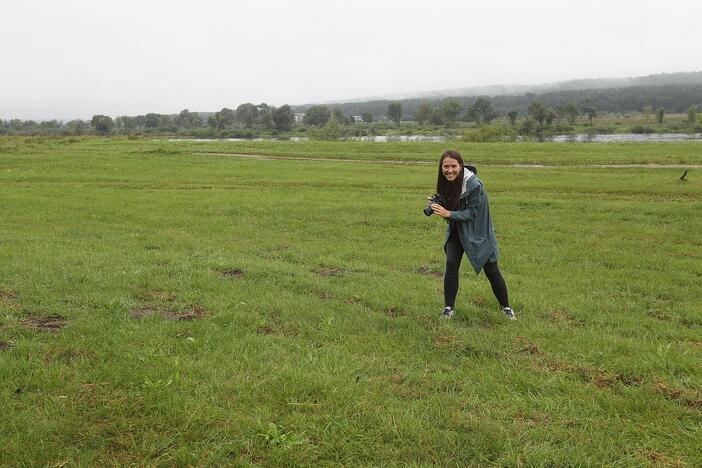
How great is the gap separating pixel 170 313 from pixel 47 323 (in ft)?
4.70

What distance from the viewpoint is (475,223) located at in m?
6.55

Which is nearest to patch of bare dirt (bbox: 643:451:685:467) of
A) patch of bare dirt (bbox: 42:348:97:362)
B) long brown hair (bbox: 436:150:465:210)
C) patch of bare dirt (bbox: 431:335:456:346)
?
patch of bare dirt (bbox: 431:335:456:346)

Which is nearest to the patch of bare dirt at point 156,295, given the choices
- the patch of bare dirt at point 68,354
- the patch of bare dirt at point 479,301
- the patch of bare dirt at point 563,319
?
the patch of bare dirt at point 68,354

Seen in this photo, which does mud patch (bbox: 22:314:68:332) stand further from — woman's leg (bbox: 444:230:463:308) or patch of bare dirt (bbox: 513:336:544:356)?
patch of bare dirt (bbox: 513:336:544:356)

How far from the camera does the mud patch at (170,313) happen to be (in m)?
6.50

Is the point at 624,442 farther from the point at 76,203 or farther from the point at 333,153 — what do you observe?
the point at 333,153

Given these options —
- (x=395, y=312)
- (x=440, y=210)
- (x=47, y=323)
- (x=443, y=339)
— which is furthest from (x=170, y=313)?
(x=440, y=210)

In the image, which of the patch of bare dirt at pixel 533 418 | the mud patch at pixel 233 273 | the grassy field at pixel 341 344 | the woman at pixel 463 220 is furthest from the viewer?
the mud patch at pixel 233 273

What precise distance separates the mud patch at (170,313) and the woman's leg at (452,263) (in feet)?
10.7

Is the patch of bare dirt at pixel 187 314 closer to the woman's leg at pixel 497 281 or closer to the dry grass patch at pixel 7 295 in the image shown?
the dry grass patch at pixel 7 295

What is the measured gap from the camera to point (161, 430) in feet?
12.6

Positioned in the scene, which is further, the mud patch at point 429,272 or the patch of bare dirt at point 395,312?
the mud patch at point 429,272

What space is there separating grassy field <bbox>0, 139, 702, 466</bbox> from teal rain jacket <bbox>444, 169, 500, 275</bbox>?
94cm

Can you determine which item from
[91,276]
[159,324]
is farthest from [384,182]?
[159,324]
